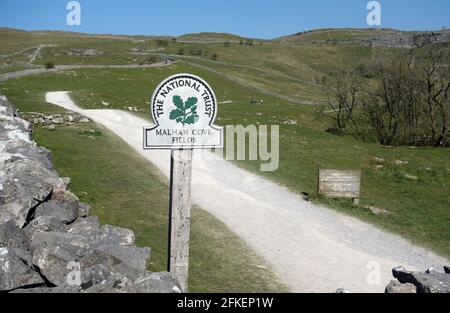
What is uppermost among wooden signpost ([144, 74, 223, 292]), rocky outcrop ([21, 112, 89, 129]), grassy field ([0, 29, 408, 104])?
grassy field ([0, 29, 408, 104])

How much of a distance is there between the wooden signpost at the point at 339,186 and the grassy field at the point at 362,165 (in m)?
0.33

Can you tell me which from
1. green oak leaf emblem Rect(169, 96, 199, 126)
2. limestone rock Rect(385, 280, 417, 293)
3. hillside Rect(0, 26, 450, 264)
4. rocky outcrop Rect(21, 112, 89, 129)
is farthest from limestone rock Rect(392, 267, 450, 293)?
rocky outcrop Rect(21, 112, 89, 129)

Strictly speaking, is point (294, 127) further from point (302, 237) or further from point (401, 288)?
point (401, 288)

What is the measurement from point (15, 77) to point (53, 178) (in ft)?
133

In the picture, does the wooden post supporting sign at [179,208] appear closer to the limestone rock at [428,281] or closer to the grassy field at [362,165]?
the limestone rock at [428,281]

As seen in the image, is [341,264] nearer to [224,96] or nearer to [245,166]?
[245,166]

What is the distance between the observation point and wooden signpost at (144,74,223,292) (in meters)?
7.52

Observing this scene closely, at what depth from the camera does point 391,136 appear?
37.3 m

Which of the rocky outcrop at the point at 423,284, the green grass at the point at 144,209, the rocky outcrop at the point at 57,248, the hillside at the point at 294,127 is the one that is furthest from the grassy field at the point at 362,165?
the rocky outcrop at the point at 57,248

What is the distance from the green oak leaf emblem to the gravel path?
4.15m

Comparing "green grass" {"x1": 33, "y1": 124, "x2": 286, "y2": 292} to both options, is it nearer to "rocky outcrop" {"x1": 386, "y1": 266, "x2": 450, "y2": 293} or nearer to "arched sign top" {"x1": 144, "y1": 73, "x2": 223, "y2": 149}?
"rocky outcrop" {"x1": 386, "y1": 266, "x2": 450, "y2": 293}

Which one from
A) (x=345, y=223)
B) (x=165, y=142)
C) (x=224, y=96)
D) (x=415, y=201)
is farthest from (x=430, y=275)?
(x=224, y=96)

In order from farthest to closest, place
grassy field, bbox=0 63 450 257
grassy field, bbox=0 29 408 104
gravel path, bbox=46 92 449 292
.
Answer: grassy field, bbox=0 29 408 104, grassy field, bbox=0 63 450 257, gravel path, bbox=46 92 449 292

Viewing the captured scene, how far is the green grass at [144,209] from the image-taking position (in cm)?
985
